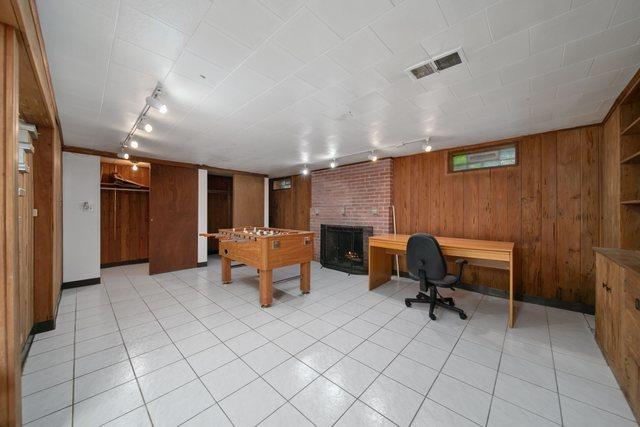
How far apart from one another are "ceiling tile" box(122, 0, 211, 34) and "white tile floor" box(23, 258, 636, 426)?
2.48m

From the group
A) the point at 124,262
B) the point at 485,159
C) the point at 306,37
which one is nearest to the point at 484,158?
the point at 485,159

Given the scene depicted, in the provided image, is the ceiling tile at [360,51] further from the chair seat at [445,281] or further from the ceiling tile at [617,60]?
the chair seat at [445,281]

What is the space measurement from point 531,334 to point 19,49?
15.8ft

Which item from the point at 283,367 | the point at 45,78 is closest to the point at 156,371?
the point at 283,367

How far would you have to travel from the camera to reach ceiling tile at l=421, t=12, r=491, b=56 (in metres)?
1.42

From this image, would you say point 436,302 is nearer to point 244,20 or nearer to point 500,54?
point 500,54

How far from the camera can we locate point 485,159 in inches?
152

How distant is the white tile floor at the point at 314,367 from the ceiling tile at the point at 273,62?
247cm

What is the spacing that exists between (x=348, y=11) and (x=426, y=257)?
2.63 meters

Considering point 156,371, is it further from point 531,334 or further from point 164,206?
point 164,206

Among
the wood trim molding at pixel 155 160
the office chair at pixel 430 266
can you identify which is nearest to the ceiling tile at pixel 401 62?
the office chair at pixel 430 266

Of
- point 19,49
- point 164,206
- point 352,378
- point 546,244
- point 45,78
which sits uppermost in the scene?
point 45,78

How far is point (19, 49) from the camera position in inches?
53.7

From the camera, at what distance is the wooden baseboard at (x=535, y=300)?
3100 mm
